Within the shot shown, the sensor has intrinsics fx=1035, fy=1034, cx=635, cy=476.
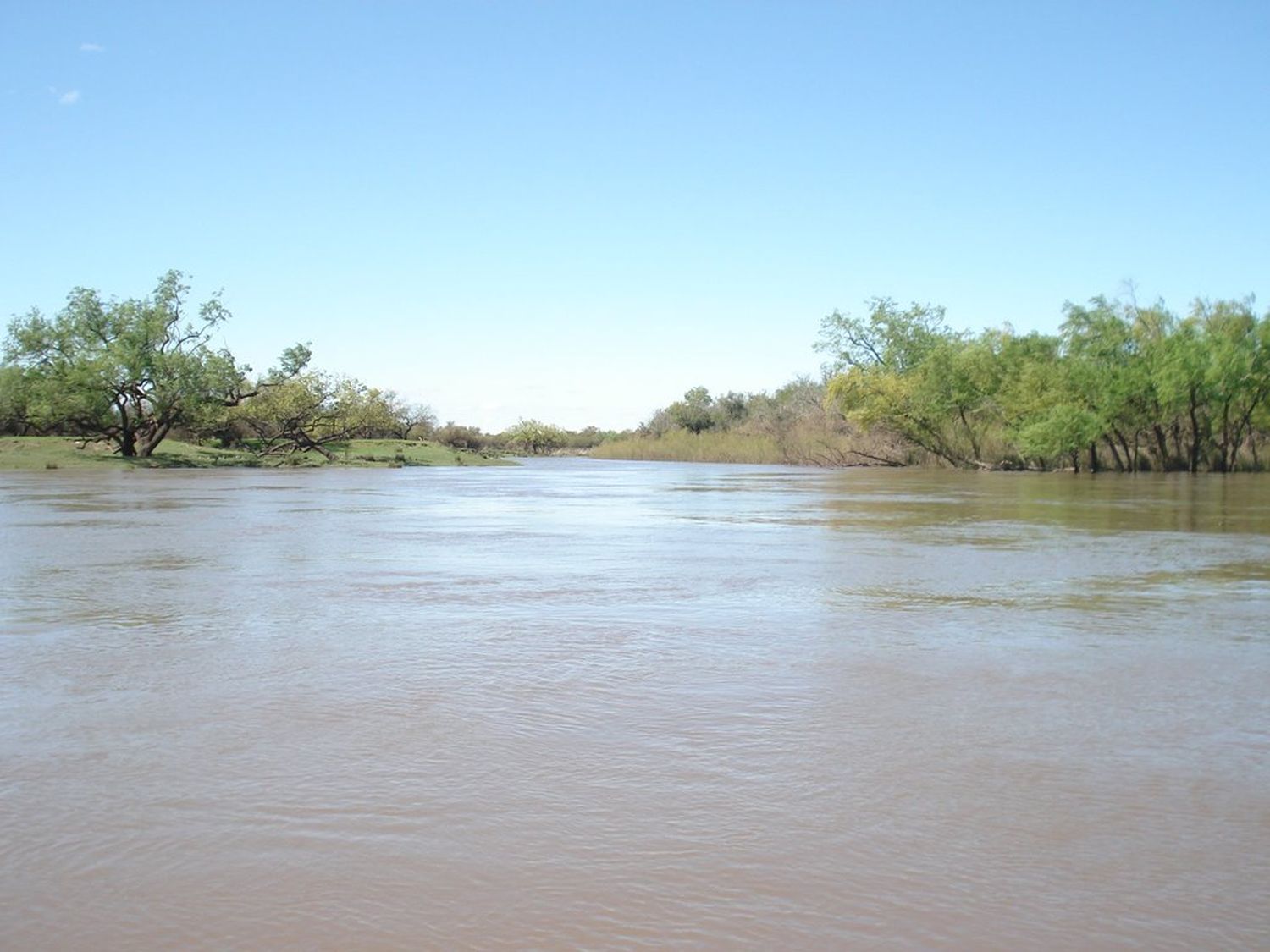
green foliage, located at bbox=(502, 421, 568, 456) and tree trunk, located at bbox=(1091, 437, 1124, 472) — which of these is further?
green foliage, located at bbox=(502, 421, 568, 456)

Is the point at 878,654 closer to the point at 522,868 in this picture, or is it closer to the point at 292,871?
the point at 522,868

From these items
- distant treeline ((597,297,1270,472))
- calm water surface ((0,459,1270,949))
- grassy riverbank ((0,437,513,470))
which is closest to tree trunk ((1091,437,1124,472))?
distant treeline ((597,297,1270,472))

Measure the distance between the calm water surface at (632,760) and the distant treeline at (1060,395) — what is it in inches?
1429

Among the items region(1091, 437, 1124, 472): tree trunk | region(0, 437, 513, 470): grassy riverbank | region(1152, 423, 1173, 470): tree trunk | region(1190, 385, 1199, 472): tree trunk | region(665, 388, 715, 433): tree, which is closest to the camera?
region(0, 437, 513, 470): grassy riverbank

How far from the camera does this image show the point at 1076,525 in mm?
16234

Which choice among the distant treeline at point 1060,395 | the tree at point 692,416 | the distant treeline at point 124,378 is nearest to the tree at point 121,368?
the distant treeline at point 124,378

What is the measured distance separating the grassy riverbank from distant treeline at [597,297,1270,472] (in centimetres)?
2259

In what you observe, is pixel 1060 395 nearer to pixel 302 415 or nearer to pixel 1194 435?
pixel 1194 435

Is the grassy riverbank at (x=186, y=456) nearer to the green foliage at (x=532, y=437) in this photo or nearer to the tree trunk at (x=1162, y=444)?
the tree trunk at (x=1162, y=444)

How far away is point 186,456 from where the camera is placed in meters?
45.0

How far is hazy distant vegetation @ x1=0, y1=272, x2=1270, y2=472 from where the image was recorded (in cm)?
4222

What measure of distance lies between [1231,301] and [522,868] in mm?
53306

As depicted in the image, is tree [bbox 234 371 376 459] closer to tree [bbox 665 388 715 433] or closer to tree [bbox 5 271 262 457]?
tree [bbox 5 271 262 457]

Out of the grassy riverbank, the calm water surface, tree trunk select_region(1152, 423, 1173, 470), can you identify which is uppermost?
tree trunk select_region(1152, 423, 1173, 470)
